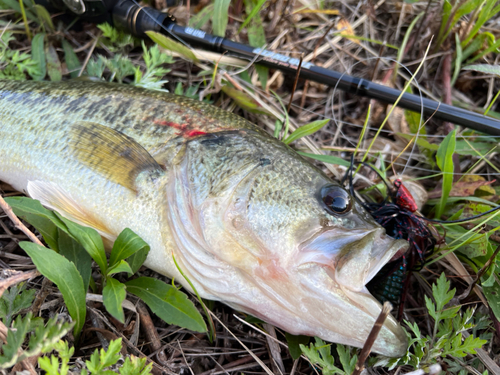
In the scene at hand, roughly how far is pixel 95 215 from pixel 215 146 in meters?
0.78

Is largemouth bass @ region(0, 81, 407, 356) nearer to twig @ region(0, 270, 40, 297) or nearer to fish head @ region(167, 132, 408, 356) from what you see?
fish head @ region(167, 132, 408, 356)

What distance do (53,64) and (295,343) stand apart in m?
2.81

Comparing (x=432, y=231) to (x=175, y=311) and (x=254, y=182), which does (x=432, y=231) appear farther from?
(x=175, y=311)

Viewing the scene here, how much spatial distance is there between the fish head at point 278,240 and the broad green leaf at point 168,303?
0.16 meters

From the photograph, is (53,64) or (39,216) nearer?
(39,216)

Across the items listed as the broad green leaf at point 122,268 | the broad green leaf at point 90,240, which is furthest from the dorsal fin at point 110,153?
the broad green leaf at point 122,268

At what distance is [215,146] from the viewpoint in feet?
6.65

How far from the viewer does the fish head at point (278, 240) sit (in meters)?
1.69

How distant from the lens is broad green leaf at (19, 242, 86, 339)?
1.72m

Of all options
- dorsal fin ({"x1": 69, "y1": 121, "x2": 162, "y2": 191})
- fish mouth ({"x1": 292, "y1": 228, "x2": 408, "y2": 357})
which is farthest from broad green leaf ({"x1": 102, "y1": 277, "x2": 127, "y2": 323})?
fish mouth ({"x1": 292, "y1": 228, "x2": 408, "y2": 357})

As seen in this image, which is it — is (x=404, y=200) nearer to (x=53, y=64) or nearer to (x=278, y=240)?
(x=278, y=240)

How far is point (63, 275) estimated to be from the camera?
5.77 feet

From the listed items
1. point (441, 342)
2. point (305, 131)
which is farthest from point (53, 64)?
point (441, 342)

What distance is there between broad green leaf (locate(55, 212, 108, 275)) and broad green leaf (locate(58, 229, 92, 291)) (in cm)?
10
